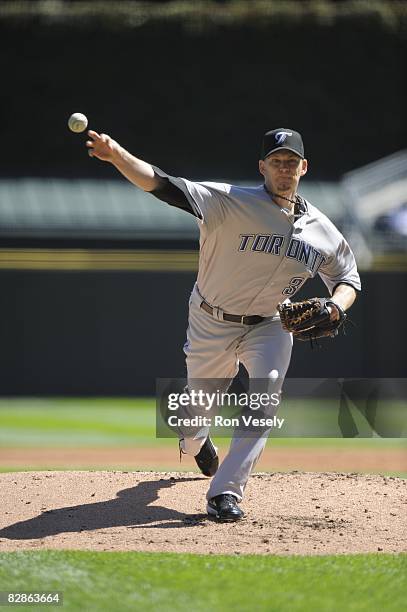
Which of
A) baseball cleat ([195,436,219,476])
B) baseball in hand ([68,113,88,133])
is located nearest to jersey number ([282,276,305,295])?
baseball cleat ([195,436,219,476])

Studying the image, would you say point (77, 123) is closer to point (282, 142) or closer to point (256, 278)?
point (282, 142)

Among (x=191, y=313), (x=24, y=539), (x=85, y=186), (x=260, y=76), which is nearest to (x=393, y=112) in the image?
(x=260, y=76)

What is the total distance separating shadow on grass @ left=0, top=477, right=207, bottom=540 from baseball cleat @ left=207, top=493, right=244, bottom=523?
0.34ft

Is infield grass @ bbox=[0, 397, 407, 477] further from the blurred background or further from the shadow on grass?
the shadow on grass

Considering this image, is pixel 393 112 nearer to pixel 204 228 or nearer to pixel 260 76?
pixel 260 76

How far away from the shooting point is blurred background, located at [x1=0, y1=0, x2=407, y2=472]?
13.0 meters

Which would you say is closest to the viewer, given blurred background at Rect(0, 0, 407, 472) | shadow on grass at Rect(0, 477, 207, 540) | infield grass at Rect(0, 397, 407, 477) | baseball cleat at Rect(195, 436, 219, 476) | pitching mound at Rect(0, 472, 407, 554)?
pitching mound at Rect(0, 472, 407, 554)

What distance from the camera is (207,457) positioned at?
5.22 metres

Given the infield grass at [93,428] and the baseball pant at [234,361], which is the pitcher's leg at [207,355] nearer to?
the baseball pant at [234,361]

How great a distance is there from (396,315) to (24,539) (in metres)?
10.1

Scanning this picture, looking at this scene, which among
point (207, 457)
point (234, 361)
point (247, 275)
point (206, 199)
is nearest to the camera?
point (206, 199)

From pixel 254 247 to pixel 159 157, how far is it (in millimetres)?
12988

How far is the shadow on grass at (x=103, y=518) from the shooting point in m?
4.22

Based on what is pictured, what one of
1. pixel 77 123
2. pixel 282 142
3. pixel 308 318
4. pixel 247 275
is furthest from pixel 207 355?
pixel 77 123
